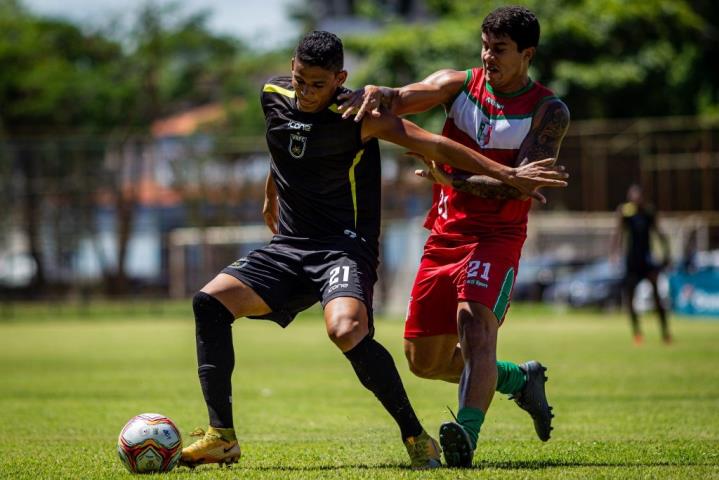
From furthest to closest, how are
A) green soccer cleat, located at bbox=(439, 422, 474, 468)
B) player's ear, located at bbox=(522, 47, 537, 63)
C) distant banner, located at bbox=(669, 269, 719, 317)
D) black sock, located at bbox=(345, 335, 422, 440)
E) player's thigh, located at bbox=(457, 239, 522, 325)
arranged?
distant banner, located at bbox=(669, 269, 719, 317) < player's ear, located at bbox=(522, 47, 537, 63) < player's thigh, located at bbox=(457, 239, 522, 325) < black sock, located at bbox=(345, 335, 422, 440) < green soccer cleat, located at bbox=(439, 422, 474, 468)

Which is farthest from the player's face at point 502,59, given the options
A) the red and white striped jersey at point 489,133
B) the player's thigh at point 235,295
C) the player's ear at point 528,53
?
the player's thigh at point 235,295

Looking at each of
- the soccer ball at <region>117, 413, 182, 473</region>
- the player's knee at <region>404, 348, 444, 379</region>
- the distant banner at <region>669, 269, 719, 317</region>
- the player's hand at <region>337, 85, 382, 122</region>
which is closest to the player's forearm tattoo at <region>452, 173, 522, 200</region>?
the player's hand at <region>337, 85, 382, 122</region>

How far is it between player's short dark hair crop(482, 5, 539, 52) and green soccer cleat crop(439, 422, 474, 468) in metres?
2.19

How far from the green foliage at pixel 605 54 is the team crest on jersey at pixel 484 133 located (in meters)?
33.7

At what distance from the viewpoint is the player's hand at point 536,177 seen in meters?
6.85

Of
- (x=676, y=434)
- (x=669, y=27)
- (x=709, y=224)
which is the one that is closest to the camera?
(x=676, y=434)

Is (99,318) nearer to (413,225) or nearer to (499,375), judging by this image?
(413,225)

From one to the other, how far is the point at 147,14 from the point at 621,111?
63.0ft

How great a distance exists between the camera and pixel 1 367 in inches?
643

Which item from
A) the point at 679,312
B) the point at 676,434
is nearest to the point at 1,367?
the point at 676,434

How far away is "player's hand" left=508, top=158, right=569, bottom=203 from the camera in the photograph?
270 inches

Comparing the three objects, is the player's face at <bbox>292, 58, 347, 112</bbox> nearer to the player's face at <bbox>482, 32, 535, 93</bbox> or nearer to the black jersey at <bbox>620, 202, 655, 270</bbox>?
the player's face at <bbox>482, 32, 535, 93</bbox>

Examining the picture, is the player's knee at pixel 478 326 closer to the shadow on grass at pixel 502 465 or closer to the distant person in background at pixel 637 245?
the shadow on grass at pixel 502 465

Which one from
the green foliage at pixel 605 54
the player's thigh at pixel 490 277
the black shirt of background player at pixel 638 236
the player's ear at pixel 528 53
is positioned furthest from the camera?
the green foliage at pixel 605 54
